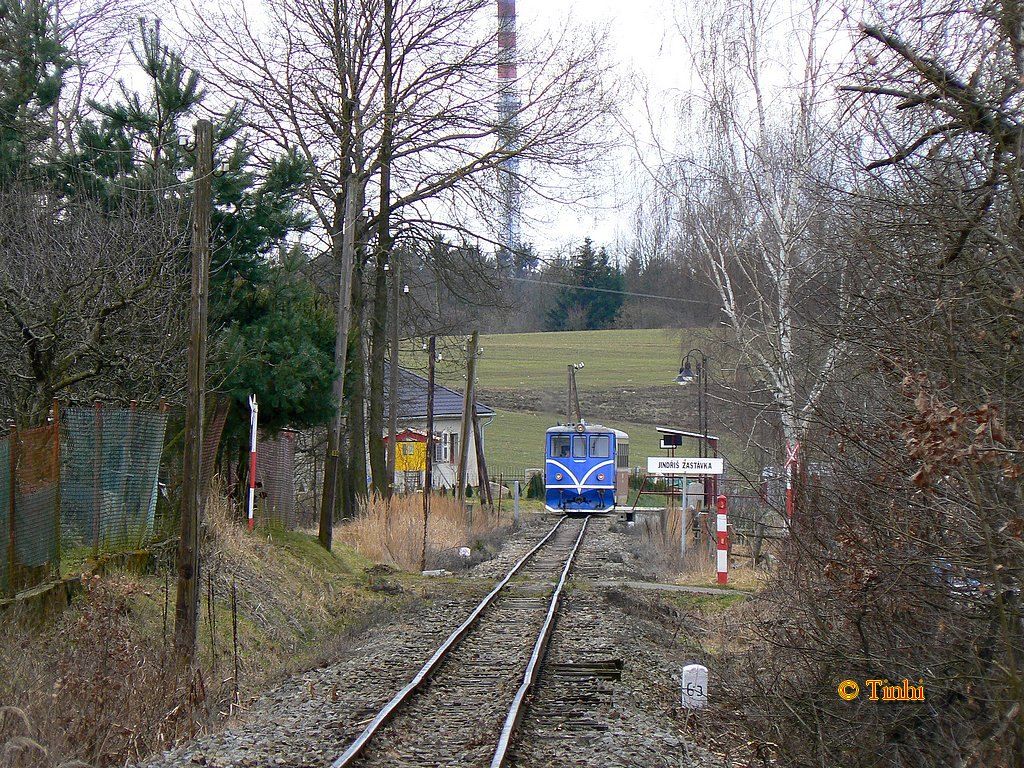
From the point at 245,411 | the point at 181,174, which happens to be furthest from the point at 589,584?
the point at 181,174

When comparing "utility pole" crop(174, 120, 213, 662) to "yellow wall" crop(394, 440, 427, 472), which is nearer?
"utility pole" crop(174, 120, 213, 662)

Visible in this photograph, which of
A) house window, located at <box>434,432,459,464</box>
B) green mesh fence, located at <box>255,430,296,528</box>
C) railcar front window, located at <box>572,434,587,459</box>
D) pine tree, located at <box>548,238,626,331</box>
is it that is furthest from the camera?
pine tree, located at <box>548,238,626,331</box>

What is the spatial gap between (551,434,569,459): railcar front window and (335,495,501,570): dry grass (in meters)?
8.92

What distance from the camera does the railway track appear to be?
7219 mm

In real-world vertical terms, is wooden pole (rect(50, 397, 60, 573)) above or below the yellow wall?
above

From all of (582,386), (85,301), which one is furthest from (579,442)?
(582,386)

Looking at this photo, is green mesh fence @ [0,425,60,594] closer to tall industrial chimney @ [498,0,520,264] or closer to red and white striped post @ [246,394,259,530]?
red and white striped post @ [246,394,259,530]

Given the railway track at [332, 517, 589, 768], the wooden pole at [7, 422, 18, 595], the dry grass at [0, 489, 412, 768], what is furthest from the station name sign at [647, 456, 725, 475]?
the wooden pole at [7, 422, 18, 595]

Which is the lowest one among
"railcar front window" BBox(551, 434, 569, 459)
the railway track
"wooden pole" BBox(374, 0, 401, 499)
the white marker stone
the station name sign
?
the railway track

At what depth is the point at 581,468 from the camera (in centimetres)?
3366

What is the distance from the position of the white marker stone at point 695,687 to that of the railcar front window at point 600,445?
24.6 metres

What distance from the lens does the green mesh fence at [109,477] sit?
34.2 ft

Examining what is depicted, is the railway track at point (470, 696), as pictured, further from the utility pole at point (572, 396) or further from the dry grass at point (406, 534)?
the utility pole at point (572, 396)

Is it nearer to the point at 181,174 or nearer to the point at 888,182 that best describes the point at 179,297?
the point at 181,174
